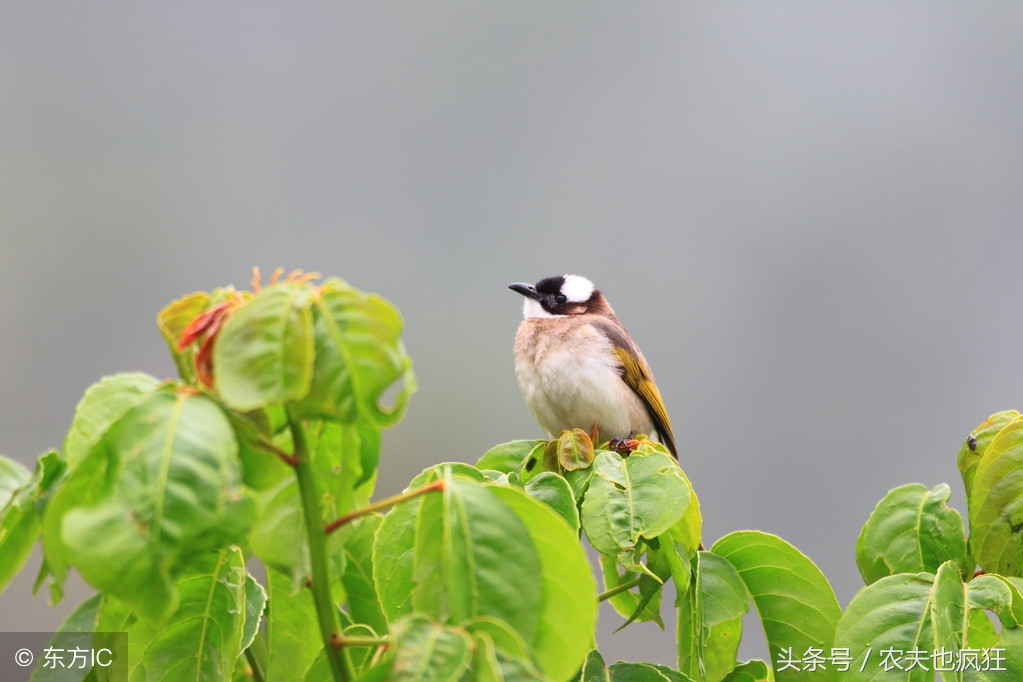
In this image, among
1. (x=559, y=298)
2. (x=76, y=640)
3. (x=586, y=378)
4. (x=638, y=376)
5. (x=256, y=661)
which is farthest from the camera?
(x=559, y=298)

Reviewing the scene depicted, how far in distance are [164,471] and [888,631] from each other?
0.91 metres

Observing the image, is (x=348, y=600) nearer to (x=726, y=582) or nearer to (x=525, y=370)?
(x=726, y=582)

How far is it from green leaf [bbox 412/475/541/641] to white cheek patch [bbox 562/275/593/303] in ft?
9.74

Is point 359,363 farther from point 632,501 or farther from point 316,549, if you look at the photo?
point 632,501

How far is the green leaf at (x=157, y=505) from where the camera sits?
65 cm

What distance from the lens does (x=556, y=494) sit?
1252 millimetres

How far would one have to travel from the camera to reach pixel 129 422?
0.72m

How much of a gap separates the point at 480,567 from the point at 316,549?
0.42 feet

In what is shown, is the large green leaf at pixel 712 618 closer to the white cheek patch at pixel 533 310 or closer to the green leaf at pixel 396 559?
the green leaf at pixel 396 559

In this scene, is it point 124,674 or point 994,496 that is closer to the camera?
point 124,674

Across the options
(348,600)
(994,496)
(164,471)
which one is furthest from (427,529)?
(994,496)

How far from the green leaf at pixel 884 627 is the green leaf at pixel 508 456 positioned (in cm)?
58

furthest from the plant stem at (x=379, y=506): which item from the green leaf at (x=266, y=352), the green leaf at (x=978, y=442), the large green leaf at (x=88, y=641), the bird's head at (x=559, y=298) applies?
the bird's head at (x=559, y=298)

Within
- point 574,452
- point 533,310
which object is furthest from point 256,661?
point 533,310
